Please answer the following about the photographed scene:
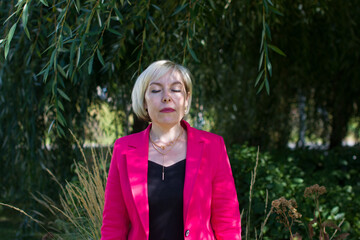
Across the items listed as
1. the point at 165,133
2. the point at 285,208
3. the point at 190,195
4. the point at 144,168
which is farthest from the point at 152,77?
the point at 285,208

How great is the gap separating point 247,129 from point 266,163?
1.81 meters

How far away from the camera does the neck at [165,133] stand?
5.44ft

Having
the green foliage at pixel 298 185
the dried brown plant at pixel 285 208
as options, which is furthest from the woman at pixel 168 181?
the green foliage at pixel 298 185

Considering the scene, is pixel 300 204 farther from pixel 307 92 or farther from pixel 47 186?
pixel 307 92

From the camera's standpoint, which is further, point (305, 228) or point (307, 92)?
point (307, 92)

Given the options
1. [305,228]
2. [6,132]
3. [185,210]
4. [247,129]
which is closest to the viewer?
[185,210]

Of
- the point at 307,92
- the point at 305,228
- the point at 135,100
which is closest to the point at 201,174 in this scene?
the point at 135,100

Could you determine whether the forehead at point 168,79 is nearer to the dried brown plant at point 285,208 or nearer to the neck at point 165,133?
the neck at point 165,133

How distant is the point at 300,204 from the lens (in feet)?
9.04

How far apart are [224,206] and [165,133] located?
0.37 metres

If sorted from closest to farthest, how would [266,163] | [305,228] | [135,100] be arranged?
1. [135,100]
2. [305,228]
3. [266,163]

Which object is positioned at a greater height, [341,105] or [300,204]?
[341,105]

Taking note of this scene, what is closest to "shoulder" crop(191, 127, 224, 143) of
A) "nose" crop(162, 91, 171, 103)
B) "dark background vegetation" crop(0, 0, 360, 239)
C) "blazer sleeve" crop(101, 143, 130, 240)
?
"nose" crop(162, 91, 171, 103)

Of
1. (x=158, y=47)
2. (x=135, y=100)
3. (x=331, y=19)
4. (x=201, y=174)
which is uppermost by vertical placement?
(x=331, y=19)
